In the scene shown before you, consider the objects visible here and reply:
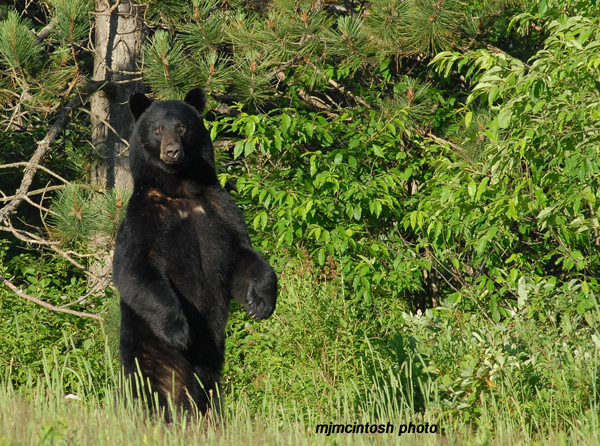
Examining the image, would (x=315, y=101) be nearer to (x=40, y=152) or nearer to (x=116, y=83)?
(x=116, y=83)

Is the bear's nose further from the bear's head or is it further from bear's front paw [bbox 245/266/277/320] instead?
bear's front paw [bbox 245/266/277/320]

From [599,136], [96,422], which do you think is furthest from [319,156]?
[96,422]

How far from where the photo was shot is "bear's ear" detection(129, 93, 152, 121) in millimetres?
4871

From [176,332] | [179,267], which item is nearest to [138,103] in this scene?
[179,267]

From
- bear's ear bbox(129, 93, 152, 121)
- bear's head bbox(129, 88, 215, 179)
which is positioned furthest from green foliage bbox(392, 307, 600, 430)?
→ bear's ear bbox(129, 93, 152, 121)

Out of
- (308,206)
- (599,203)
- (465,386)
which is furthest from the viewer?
(308,206)

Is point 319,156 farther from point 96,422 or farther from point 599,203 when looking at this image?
point 96,422

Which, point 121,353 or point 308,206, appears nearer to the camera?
point 121,353

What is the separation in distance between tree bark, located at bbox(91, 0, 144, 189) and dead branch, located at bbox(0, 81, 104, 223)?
0.24 meters

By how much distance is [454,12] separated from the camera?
24.8ft

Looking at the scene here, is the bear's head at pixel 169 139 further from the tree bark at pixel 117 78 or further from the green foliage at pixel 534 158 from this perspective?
the tree bark at pixel 117 78

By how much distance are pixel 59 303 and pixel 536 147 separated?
4.40m

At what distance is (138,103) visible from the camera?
4.90 m

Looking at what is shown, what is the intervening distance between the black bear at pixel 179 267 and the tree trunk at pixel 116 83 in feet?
9.65
